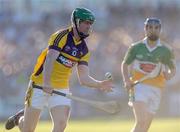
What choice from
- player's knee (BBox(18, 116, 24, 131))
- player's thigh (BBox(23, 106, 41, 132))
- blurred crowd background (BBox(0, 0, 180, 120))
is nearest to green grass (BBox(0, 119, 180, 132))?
blurred crowd background (BBox(0, 0, 180, 120))

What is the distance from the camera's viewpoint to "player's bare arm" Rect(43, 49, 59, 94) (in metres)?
11.7

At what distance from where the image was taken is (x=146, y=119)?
1339cm

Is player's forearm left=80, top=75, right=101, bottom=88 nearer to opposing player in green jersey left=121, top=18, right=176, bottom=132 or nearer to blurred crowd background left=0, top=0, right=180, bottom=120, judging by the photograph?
opposing player in green jersey left=121, top=18, right=176, bottom=132

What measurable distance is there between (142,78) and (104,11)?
12919 mm

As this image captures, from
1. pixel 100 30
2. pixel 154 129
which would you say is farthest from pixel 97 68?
pixel 154 129

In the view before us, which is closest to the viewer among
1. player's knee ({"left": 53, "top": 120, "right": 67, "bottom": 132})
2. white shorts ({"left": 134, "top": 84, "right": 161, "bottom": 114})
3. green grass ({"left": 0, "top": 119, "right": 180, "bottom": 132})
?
player's knee ({"left": 53, "top": 120, "right": 67, "bottom": 132})

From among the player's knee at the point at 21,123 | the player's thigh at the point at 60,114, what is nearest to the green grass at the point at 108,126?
the player's knee at the point at 21,123

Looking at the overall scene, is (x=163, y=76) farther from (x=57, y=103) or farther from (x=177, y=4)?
(x=177, y=4)

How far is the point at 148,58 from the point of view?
45.2ft

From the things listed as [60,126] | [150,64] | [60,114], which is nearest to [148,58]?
[150,64]

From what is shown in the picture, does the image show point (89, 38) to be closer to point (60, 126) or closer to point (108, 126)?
point (108, 126)

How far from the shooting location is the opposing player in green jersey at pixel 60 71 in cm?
1178

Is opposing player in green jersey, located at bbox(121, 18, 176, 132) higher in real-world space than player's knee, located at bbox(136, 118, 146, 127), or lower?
higher

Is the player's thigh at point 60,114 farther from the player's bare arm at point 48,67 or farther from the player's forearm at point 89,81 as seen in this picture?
the player's forearm at point 89,81
